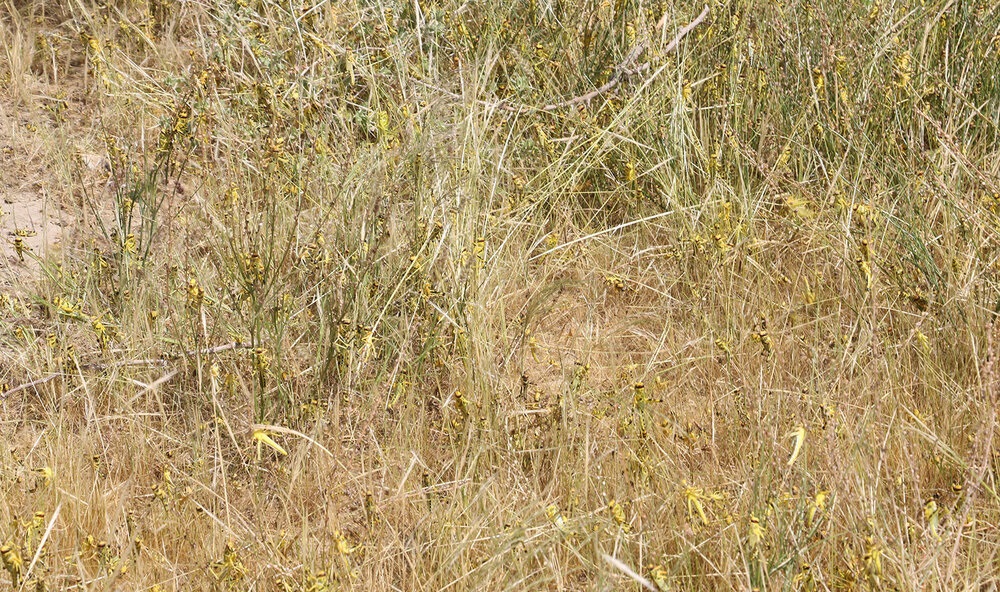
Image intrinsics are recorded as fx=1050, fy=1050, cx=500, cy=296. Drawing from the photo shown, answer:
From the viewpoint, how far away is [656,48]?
10.1 ft

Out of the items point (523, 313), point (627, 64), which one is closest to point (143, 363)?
point (523, 313)

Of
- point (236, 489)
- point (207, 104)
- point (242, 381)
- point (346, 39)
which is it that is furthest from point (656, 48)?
point (236, 489)

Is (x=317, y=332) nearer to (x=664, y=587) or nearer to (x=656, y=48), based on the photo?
(x=664, y=587)

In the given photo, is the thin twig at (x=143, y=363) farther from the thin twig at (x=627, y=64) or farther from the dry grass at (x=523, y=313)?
the thin twig at (x=627, y=64)

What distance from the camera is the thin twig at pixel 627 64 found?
3.01m

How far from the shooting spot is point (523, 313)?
2.56 metres

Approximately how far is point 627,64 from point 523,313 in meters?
0.96

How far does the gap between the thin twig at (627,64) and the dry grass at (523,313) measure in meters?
0.03

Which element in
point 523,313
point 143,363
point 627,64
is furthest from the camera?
point 627,64

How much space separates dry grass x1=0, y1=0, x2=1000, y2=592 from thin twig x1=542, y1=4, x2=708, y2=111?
0.03 meters

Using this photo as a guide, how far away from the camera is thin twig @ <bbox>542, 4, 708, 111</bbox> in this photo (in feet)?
9.87

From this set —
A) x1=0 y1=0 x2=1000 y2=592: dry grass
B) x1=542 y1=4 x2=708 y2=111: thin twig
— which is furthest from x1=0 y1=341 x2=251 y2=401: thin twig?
x1=542 y1=4 x2=708 y2=111: thin twig

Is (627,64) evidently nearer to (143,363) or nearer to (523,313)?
(523,313)

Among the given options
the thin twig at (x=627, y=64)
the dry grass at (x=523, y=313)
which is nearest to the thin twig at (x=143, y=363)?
the dry grass at (x=523, y=313)
